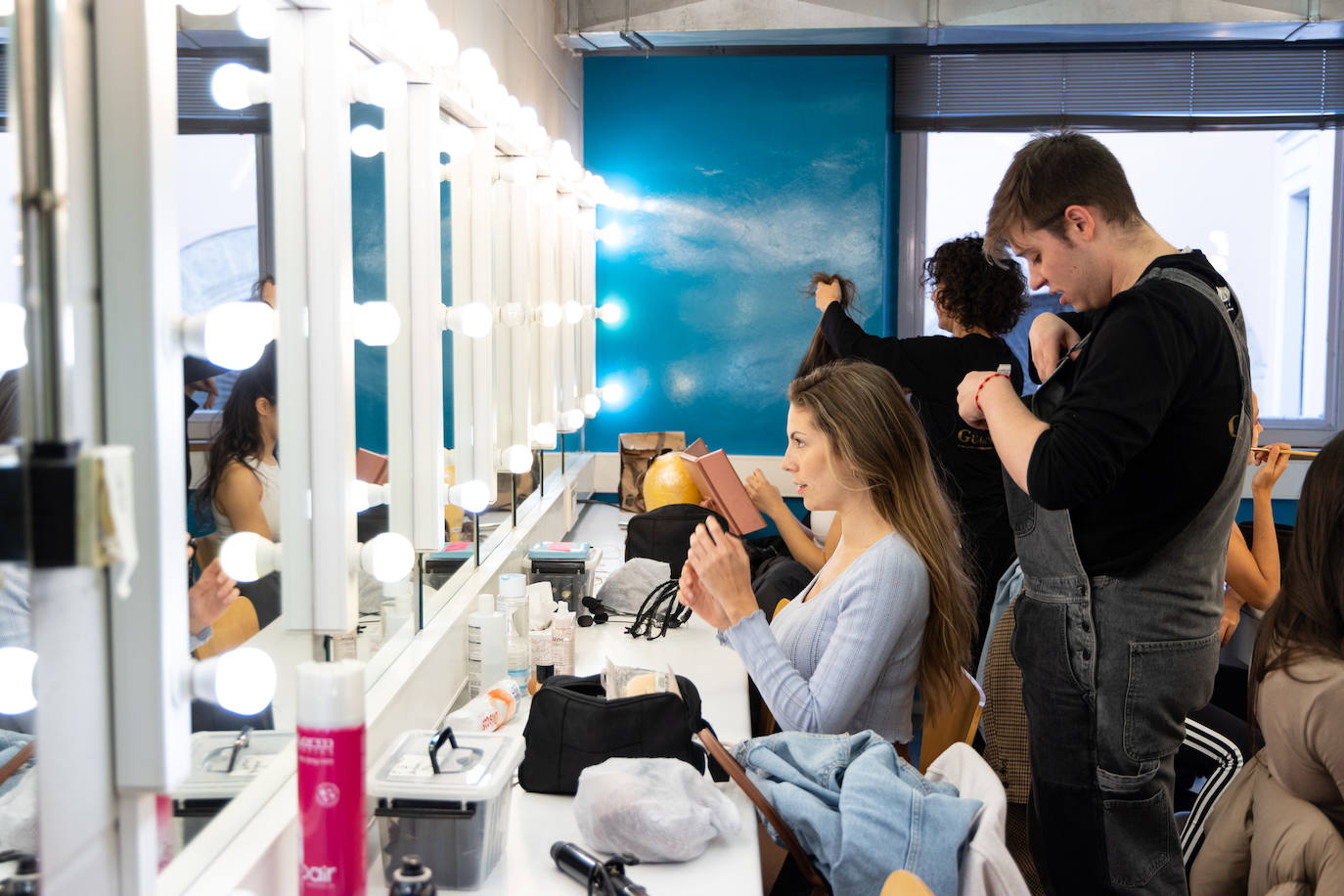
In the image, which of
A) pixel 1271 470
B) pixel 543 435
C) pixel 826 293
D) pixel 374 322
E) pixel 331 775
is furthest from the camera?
pixel 826 293

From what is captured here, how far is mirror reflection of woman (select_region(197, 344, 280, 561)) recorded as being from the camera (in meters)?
0.96

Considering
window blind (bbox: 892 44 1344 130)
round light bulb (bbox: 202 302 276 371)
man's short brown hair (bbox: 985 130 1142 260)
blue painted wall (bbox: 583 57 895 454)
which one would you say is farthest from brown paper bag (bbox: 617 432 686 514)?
round light bulb (bbox: 202 302 276 371)

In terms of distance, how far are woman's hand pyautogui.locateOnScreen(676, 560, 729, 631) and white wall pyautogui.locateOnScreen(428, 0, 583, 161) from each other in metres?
0.98

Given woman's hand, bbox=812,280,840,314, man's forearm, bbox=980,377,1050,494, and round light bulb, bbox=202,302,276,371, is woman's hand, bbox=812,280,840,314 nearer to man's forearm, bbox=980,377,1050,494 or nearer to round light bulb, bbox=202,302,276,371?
man's forearm, bbox=980,377,1050,494

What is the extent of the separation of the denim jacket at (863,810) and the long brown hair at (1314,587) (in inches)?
29.1

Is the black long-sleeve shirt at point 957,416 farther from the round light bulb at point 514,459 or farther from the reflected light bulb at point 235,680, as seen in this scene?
the reflected light bulb at point 235,680

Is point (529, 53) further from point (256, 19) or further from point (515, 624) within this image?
point (256, 19)

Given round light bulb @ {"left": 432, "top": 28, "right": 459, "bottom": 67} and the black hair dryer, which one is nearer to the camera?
the black hair dryer

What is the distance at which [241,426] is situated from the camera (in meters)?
1.01

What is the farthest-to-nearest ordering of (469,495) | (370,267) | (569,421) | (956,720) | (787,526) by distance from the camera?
(569,421)
(787,526)
(956,720)
(469,495)
(370,267)

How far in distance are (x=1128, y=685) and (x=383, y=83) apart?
1.27 meters

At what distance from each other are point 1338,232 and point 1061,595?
11.0 feet

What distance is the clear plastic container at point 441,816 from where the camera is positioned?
3.72 ft

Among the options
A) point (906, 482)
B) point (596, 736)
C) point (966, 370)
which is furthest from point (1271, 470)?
point (596, 736)
